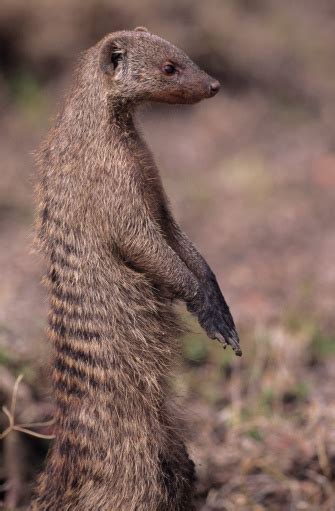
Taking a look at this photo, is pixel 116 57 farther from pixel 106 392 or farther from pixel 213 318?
pixel 106 392

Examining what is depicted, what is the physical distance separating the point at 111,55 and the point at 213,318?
0.93m

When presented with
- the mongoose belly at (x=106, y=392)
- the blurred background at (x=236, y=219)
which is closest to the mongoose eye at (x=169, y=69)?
the blurred background at (x=236, y=219)

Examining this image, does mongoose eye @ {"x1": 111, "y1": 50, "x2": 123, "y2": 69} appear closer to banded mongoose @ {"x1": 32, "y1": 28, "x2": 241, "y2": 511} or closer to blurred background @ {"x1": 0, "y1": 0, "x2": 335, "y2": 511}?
banded mongoose @ {"x1": 32, "y1": 28, "x2": 241, "y2": 511}

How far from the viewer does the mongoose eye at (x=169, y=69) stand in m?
2.71

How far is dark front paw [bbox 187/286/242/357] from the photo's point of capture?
272 centimetres

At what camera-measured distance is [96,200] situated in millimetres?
2566

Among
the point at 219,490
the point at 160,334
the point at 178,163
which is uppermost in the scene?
the point at 178,163

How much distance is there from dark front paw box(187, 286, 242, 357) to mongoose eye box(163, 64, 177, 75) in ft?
2.38

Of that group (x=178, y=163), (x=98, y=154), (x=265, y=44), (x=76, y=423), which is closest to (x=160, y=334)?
(x=76, y=423)

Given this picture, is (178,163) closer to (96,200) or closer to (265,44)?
(265,44)

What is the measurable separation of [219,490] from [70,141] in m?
1.61

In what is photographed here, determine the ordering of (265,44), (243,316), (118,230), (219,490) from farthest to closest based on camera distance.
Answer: (265,44), (243,316), (219,490), (118,230)

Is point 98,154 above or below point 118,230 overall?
above

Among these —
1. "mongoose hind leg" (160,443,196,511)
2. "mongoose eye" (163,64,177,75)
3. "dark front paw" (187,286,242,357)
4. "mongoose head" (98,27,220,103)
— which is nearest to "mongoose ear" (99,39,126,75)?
"mongoose head" (98,27,220,103)
